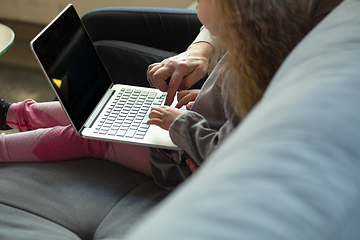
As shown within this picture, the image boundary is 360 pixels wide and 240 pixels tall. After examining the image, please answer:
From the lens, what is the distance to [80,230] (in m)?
0.64

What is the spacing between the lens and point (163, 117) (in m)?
0.72

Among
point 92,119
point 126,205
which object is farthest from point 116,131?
point 126,205

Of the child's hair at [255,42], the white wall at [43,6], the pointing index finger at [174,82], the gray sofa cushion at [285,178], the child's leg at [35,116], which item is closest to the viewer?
the gray sofa cushion at [285,178]

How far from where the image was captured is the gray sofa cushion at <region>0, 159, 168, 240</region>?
625 mm

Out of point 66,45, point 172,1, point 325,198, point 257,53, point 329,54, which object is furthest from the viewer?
point 172,1

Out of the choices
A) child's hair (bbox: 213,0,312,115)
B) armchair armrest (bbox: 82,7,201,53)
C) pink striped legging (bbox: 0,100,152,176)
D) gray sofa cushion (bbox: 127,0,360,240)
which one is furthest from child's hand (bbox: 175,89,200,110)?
gray sofa cushion (bbox: 127,0,360,240)

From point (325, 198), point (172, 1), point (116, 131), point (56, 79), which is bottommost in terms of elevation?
point (172, 1)

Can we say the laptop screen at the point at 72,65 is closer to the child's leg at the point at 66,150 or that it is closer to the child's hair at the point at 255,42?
the child's leg at the point at 66,150

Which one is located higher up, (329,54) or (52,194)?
(329,54)

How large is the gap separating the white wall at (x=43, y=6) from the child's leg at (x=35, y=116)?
1485mm

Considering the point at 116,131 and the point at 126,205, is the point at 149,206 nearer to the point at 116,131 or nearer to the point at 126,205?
the point at 126,205

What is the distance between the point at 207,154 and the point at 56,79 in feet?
1.28

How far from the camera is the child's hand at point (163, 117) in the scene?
0.71 metres

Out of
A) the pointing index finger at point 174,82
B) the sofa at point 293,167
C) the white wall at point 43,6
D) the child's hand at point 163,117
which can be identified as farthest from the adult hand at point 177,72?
the white wall at point 43,6
